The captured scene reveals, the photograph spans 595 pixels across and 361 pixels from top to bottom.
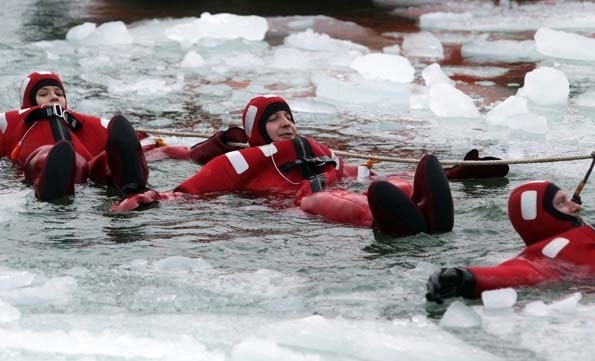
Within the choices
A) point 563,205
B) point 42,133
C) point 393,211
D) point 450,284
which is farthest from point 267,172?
point 450,284

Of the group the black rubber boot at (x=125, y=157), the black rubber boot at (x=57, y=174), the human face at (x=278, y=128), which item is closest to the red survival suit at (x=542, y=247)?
the human face at (x=278, y=128)

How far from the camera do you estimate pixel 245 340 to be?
3.22 metres

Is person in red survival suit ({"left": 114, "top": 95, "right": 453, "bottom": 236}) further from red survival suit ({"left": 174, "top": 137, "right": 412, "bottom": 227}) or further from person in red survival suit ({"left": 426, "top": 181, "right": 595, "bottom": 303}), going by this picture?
person in red survival suit ({"left": 426, "top": 181, "right": 595, "bottom": 303})

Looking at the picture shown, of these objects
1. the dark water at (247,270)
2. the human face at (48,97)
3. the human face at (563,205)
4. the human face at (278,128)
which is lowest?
the dark water at (247,270)

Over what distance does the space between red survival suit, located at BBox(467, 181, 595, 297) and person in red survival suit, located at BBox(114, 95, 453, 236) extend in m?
0.44

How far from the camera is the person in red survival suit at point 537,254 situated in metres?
3.48

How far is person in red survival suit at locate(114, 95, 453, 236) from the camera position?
4.22m

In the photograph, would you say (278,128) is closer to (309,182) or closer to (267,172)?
(267,172)

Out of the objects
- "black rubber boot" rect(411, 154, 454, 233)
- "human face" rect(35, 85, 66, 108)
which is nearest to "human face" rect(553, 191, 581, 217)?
"black rubber boot" rect(411, 154, 454, 233)

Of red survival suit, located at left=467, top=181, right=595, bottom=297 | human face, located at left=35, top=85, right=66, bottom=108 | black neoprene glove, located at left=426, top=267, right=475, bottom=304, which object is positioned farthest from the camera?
human face, located at left=35, top=85, right=66, bottom=108

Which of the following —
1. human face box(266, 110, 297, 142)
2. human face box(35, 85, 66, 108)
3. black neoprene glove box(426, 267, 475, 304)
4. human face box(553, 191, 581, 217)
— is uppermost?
human face box(35, 85, 66, 108)

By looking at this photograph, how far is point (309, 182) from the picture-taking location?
198 inches

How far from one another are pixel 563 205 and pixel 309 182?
1471mm

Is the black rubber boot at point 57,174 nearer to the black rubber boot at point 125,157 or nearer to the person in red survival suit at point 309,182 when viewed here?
the black rubber boot at point 125,157
